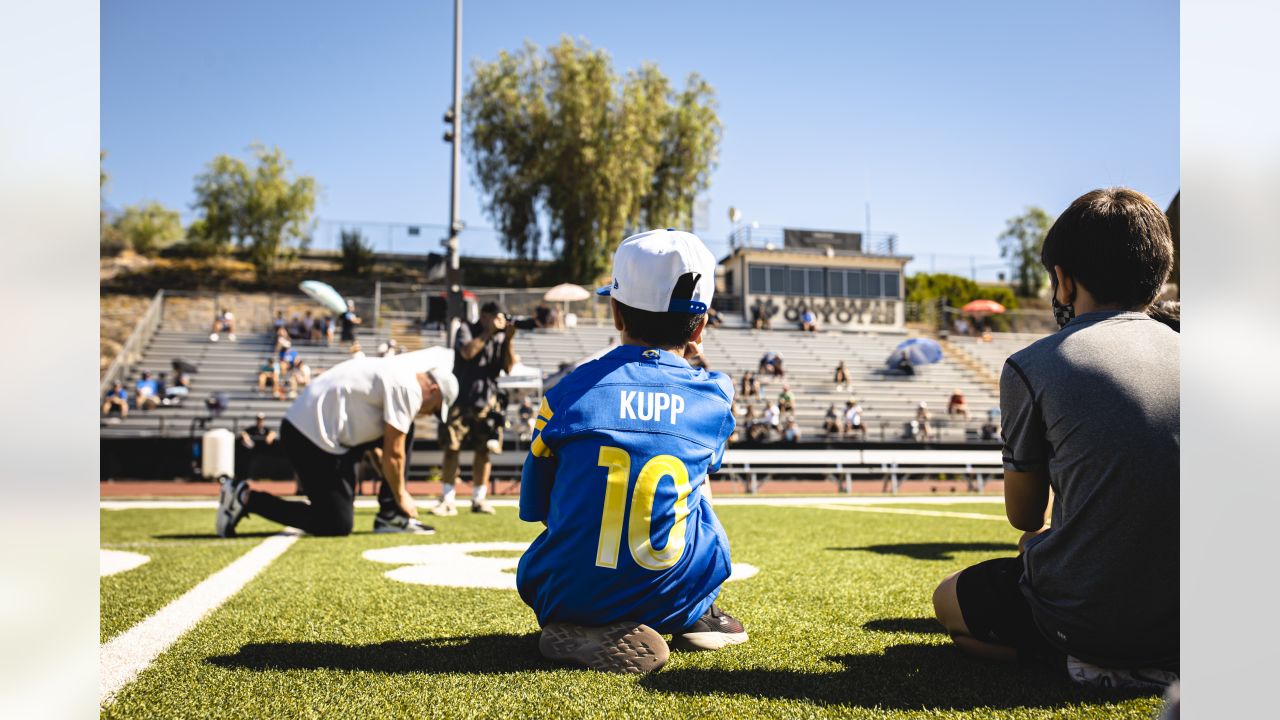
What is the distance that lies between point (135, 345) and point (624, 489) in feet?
92.1

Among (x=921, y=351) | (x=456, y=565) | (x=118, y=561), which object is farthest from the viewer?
(x=921, y=351)

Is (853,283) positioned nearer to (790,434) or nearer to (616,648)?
(790,434)

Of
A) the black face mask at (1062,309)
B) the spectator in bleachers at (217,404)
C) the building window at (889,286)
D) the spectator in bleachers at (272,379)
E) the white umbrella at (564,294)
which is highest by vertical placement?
the building window at (889,286)

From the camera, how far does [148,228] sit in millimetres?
47594

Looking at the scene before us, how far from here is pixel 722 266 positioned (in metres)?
46.1

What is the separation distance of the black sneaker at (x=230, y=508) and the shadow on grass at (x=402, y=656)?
Result: 4.12 m

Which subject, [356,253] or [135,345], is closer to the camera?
[135,345]

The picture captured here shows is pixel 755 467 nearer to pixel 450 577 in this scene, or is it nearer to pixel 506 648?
pixel 450 577

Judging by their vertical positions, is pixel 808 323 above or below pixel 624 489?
above

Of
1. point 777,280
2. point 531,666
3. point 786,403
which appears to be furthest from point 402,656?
point 777,280

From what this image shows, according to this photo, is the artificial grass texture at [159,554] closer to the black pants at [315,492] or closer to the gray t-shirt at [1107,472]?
the black pants at [315,492]

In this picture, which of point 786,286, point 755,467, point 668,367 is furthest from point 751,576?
point 786,286

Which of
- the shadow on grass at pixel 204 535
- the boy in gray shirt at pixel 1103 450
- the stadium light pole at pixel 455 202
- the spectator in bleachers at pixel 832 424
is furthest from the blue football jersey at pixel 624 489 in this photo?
the spectator in bleachers at pixel 832 424

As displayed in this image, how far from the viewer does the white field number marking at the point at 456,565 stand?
15.0ft
